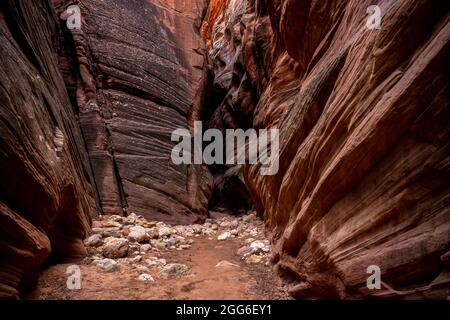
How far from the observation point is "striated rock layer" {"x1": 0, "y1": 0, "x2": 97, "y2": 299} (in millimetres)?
3193

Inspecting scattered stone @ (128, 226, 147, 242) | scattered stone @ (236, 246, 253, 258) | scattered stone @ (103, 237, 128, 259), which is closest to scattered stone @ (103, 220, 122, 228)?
scattered stone @ (128, 226, 147, 242)

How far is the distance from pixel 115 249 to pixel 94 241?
0.65 meters

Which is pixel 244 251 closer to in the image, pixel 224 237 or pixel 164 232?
pixel 224 237

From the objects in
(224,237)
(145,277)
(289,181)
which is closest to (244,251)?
(224,237)

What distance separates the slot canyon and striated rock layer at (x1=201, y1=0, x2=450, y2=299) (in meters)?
0.01

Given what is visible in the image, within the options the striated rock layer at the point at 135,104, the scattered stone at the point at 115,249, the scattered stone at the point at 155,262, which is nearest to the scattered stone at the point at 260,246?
the scattered stone at the point at 155,262

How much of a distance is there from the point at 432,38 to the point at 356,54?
102 cm

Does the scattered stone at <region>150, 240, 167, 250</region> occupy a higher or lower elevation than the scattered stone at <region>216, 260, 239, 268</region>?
higher

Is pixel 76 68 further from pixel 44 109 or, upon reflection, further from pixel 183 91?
pixel 44 109

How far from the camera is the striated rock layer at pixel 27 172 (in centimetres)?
319

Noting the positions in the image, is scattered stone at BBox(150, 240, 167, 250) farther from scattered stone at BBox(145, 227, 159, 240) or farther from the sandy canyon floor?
scattered stone at BBox(145, 227, 159, 240)

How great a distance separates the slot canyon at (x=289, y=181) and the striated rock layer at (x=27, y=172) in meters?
0.02

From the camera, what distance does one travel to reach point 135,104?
11.7 meters

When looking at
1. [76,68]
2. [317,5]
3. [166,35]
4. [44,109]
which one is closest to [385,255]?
[317,5]
